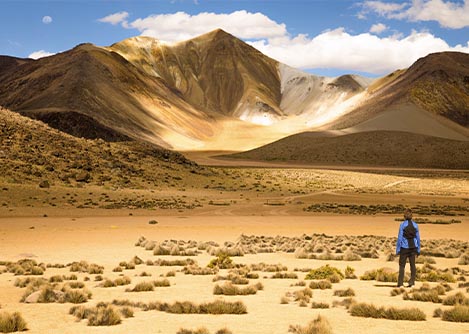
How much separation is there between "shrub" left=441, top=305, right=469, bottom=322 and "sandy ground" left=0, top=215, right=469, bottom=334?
21 centimetres

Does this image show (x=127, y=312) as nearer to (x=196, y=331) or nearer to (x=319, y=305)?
(x=196, y=331)

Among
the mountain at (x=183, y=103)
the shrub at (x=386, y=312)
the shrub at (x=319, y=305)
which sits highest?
the mountain at (x=183, y=103)

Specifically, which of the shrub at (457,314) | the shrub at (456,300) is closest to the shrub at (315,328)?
the shrub at (457,314)

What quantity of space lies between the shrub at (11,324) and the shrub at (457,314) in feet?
21.5

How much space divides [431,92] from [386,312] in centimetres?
14592

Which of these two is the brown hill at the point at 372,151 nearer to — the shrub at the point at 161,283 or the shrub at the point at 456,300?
the shrub at the point at 161,283

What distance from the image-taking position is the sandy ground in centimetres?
1112

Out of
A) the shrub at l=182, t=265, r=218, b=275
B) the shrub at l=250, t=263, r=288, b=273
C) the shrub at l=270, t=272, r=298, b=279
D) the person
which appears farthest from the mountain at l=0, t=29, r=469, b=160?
the person

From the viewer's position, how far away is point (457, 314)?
11367mm

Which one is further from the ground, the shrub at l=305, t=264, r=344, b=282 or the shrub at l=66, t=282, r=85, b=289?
the shrub at l=305, t=264, r=344, b=282

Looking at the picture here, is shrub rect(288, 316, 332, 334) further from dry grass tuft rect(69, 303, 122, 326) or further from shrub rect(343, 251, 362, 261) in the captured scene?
shrub rect(343, 251, 362, 261)

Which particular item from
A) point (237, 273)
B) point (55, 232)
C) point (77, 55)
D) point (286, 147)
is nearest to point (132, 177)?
point (55, 232)

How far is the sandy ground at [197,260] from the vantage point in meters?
11.1

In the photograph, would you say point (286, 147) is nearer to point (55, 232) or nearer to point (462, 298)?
point (55, 232)
